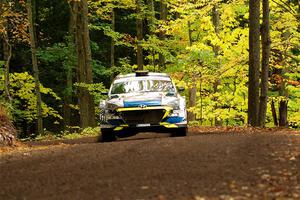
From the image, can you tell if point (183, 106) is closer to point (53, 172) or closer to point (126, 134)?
point (126, 134)

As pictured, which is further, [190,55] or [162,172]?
[190,55]

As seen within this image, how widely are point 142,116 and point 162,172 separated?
5645mm

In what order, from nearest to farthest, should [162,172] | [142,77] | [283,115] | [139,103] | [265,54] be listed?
[162,172]
[139,103]
[142,77]
[265,54]
[283,115]

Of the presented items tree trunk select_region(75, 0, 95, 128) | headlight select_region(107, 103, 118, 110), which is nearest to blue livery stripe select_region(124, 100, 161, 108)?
headlight select_region(107, 103, 118, 110)

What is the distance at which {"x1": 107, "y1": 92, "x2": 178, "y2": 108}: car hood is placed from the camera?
12266 mm

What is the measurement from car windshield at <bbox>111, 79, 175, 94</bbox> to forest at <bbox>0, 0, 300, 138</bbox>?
10.0 ft

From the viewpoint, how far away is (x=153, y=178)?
6371 mm

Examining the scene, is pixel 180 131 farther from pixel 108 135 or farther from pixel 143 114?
pixel 108 135

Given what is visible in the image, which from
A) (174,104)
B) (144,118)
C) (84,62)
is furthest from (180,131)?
(84,62)

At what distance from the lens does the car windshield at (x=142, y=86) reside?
530 inches

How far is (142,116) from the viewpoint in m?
12.3

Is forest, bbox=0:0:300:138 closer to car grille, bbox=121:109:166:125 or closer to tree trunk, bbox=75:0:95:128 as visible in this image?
tree trunk, bbox=75:0:95:128

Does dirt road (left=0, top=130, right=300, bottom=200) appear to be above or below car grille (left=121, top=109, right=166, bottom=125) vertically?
below

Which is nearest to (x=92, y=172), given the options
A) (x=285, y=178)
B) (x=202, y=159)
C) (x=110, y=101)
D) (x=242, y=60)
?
(x=202, y=159)
